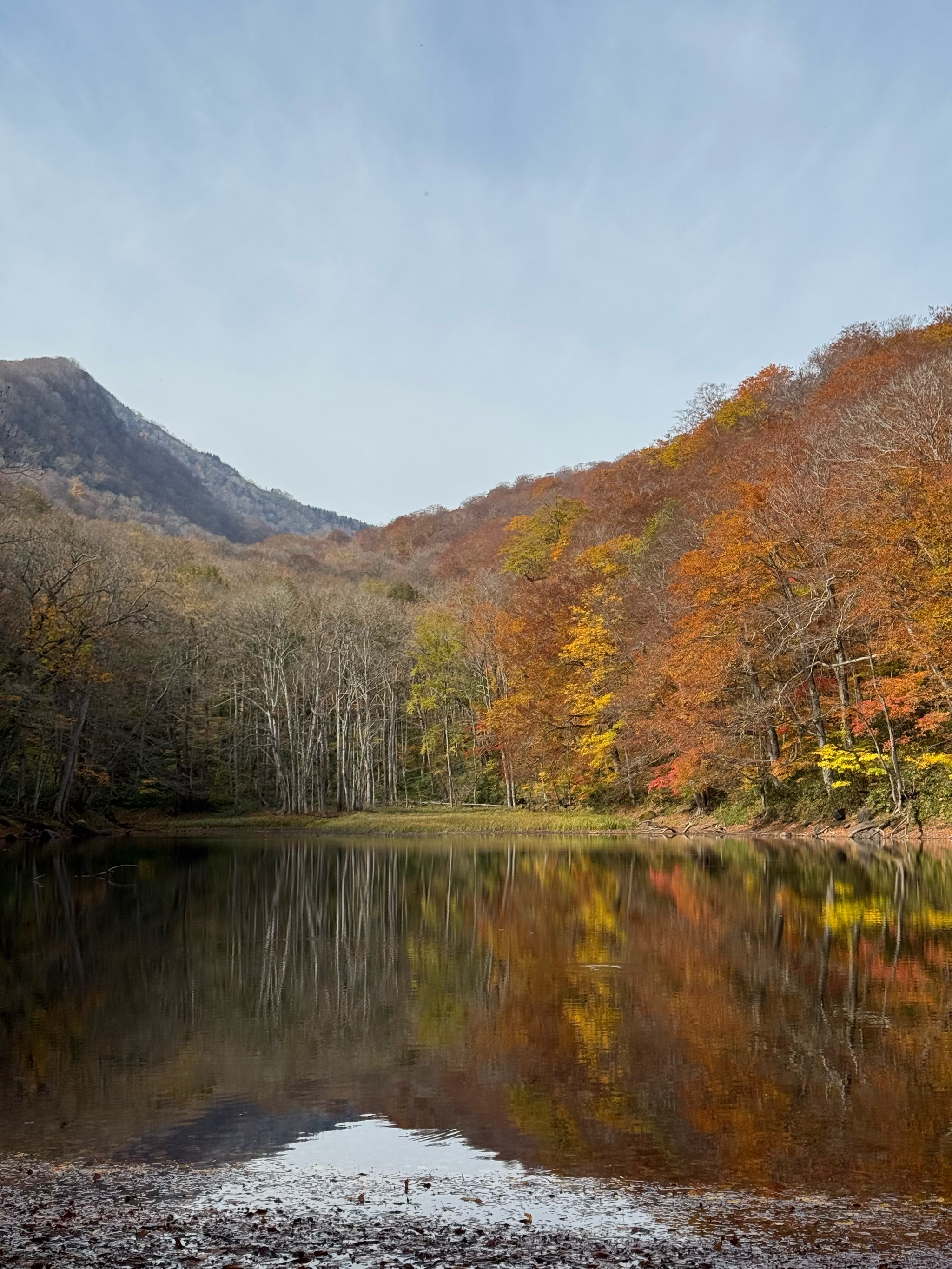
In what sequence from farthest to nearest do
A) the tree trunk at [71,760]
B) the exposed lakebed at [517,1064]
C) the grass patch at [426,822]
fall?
the grass patch at [426,822], the tree trunk at [71,760], the exposed lakebed at [517,1064]

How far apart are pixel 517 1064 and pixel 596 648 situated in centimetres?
3650

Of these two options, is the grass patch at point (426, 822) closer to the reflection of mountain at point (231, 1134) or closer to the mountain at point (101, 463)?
the reflection of mountain at point (231, 1134)

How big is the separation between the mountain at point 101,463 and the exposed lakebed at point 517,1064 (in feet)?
339

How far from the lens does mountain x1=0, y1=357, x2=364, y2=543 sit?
418 feet

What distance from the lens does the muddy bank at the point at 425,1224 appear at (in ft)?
14.2

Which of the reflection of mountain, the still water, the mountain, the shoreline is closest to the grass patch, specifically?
the shoreline

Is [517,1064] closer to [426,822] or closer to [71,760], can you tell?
[71,760]

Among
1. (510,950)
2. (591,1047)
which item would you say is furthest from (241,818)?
(591,1047)

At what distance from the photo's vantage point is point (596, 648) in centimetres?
4384

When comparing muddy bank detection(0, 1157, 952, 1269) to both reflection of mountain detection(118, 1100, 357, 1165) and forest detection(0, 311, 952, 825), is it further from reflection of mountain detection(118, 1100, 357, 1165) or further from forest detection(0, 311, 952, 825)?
forest detection(0, 311, 952, 825)

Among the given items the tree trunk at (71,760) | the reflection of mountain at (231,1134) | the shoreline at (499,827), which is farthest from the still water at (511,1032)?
the tree trunk at (71,760)

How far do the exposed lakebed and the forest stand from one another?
15.4 m

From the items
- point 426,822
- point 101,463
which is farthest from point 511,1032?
point 101,463

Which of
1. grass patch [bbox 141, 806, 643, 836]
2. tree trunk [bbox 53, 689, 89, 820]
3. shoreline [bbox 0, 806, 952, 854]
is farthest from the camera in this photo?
grass patch [bbox 141, 806, 643, 836]
